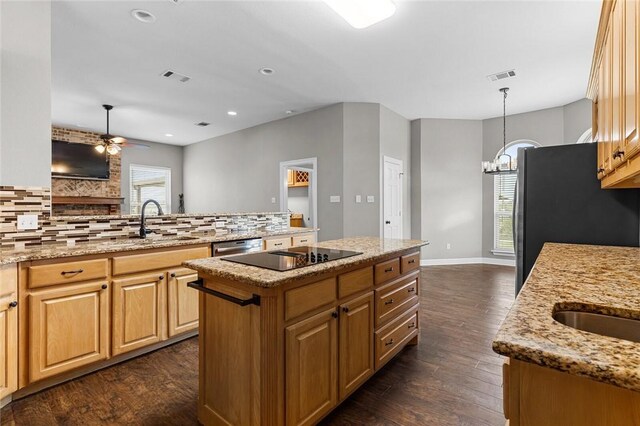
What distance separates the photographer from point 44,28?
2.41 meters

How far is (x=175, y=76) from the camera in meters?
4.16

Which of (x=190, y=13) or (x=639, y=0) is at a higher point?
(x=190, y=13)

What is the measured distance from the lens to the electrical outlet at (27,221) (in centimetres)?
229

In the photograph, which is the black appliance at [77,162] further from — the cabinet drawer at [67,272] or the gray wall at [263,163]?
the cabinet drawer at [67,272]

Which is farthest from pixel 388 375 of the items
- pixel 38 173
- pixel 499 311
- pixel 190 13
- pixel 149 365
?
pixel 190 13

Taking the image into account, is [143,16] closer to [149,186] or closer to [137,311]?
[137,311]

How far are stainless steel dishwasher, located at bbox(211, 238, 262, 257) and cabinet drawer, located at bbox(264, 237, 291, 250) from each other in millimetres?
123

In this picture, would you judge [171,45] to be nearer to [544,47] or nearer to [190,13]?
[190,13]

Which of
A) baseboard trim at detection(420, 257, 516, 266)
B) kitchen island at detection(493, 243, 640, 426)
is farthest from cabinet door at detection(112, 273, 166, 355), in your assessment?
baseboard trim at detection(420, 257, 516, 266)

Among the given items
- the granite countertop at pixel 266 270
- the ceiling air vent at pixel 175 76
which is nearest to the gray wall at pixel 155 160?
the ceiling air vent at pixel 175 76

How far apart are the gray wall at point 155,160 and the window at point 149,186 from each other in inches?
4.1

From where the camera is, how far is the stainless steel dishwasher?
115 inches

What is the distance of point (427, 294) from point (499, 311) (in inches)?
35.7

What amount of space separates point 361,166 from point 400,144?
4.15ft
